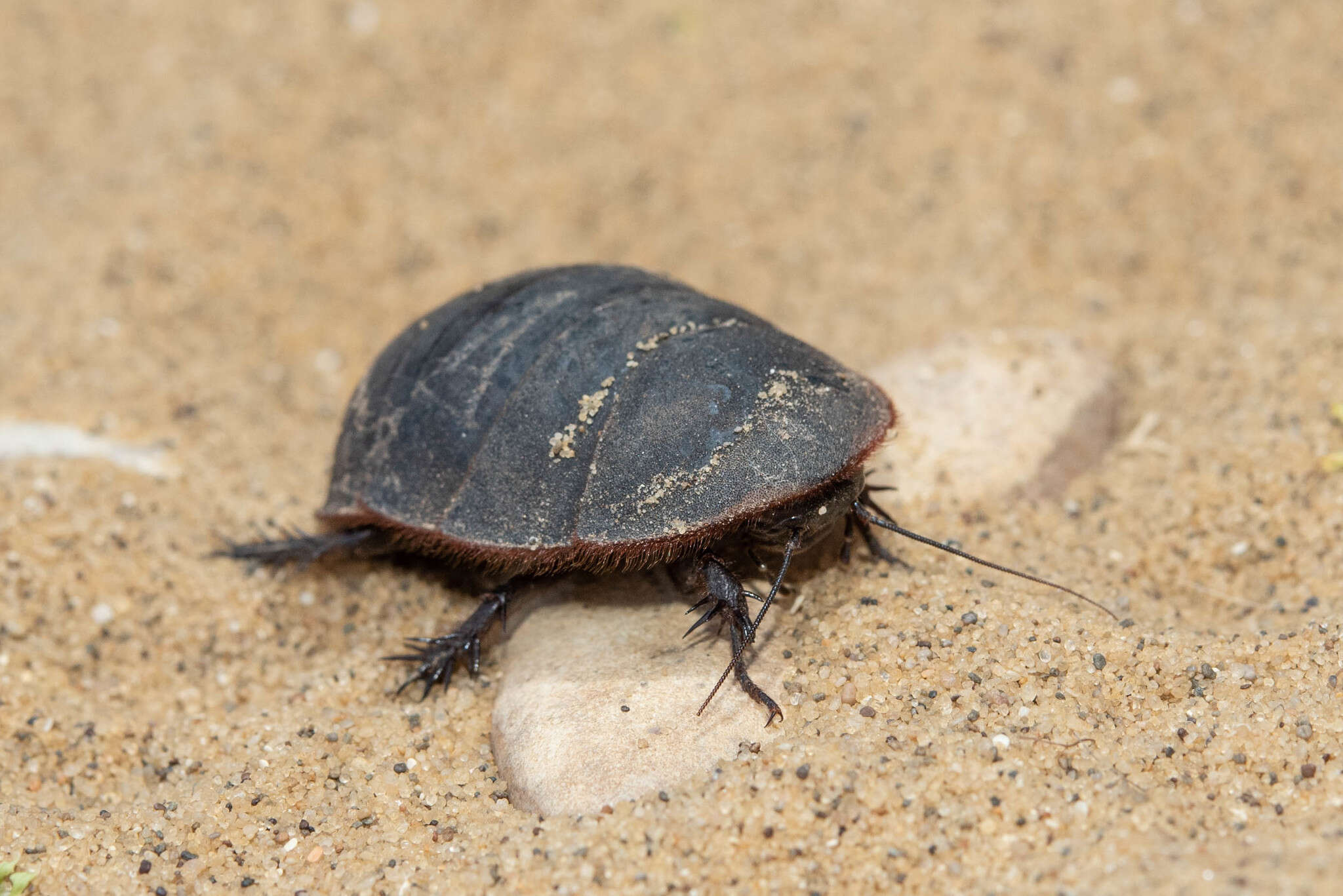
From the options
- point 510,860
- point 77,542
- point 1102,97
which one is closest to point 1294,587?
point 510,860

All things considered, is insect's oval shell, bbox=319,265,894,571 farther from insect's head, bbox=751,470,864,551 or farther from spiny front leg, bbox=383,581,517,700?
spiny front leg, bbox=383,581,517,700

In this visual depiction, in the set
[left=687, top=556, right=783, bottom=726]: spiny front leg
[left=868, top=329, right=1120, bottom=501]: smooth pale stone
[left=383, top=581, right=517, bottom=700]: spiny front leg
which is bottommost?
[left=383, top=581, right=517, bottom=700]: spiny front leg

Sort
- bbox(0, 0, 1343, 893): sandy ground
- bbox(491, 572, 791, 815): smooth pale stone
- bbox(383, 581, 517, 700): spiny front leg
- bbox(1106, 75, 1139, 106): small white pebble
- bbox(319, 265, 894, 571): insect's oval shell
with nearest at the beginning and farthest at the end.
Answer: bbox(0, 0, 1343, 893): sandy ground → bbox(491, 572, 791, 815): smooth pale stone → bbox(319, 265, 894, 571): insect's oval shell → bbox(383, 581, 517, 700): spiny front leg → bbox(1106, 75, 1139, 106): small white pebble

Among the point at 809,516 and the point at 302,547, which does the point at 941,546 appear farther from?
the point at 302,547

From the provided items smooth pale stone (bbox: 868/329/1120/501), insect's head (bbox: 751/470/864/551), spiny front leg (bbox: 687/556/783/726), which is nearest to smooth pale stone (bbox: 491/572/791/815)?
spiny front leg (bbox: 687/556/783/726)

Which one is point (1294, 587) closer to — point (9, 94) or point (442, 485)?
point (442, 485)

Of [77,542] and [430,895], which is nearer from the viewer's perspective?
[430,895]
